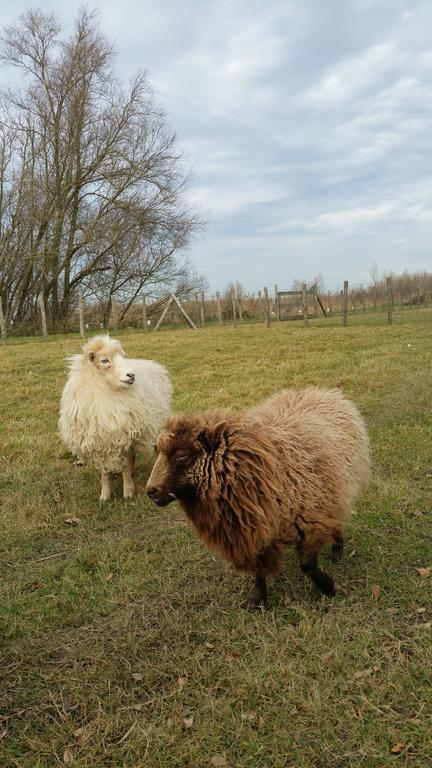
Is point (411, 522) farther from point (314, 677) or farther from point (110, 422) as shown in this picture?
point (110, 422)

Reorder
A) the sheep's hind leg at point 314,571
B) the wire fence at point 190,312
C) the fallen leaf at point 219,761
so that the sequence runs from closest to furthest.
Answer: the fallen leaf at point 219,761 → the sheep's hind leg at point 314,571 → the wire fence at point 190,312

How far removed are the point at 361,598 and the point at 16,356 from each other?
600 inches

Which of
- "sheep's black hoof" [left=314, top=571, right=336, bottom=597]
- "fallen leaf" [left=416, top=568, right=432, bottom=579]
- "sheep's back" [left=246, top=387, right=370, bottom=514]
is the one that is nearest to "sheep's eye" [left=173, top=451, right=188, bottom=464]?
"sheep's back" [left=246, top=387, right=370, bottom=514]

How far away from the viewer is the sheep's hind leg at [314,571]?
377 cm

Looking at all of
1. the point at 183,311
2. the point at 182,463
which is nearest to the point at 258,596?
the point at 182,463

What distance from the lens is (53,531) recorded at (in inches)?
217

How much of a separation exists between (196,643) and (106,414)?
3.34 m

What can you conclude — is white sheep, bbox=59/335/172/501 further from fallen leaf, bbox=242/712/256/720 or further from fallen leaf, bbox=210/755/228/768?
fallen leaf, bbox=210/755/228/768

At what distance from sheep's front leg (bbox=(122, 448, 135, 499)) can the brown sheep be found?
108 inches

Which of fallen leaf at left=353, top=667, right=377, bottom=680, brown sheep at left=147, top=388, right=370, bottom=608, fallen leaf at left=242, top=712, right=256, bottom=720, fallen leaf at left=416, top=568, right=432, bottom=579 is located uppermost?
brown sheep at left=147, top=388, right=370, bottom=608

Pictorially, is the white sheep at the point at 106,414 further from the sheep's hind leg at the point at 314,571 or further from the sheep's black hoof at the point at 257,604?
the sheep's hind leg at the point at 314,571

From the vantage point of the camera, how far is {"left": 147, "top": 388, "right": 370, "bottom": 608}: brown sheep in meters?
3.58

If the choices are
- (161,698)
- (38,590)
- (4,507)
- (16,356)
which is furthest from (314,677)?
(16,356)

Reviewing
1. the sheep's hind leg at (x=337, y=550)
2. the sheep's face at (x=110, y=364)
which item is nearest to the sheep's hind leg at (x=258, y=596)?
the sheep's hind leg at (x=337, y=550)
